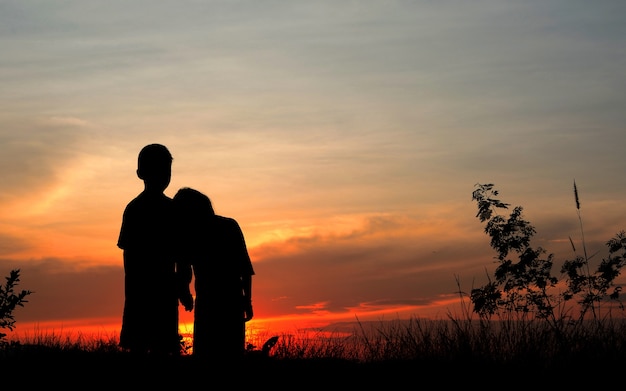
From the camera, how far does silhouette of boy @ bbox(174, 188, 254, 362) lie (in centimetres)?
862

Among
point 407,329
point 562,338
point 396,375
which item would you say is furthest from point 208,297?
point 562,338

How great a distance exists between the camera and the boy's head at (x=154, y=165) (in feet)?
29.1

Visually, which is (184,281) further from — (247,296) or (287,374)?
(287,374)

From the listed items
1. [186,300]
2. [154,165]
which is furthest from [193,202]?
[186,300]

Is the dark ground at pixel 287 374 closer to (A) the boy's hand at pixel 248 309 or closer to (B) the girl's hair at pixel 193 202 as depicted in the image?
(A) the boy's hand at pixel 248 309

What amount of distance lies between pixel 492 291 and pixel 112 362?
690cm

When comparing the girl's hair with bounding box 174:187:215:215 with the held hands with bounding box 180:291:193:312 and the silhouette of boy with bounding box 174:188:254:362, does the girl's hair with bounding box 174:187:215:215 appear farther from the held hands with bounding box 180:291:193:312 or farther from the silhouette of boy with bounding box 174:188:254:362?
the held hands with bounding box 180:291:193:312

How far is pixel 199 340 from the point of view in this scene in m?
9.03

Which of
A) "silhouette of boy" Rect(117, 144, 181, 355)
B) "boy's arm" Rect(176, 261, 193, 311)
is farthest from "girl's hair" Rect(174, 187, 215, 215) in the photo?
"boy's arm" Rect(176, 261, 193, 311)

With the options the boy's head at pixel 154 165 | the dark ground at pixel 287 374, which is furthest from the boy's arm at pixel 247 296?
the boy's head at pixel 154 165

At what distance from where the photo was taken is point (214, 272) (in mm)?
8766

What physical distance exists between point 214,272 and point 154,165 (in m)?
1.53

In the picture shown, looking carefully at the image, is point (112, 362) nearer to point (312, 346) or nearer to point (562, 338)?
point (312, 346)

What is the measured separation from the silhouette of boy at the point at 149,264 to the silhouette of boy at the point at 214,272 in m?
0.34
